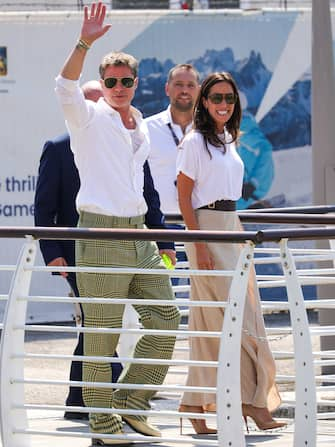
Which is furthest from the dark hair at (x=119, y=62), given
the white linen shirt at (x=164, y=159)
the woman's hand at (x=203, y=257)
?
the white linen shirt at (x=164, y=159)

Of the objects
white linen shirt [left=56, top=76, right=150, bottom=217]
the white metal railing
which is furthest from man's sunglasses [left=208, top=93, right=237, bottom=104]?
the white metal railing

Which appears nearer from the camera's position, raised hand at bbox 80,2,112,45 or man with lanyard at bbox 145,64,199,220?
raised hand at bbox 80,2,112,45

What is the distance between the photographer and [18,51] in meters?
16.8

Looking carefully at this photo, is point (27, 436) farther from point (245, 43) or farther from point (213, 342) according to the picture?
point (245, 43)

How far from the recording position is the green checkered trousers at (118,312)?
23.4 ft

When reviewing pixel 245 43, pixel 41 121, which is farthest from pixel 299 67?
pixel 41 121

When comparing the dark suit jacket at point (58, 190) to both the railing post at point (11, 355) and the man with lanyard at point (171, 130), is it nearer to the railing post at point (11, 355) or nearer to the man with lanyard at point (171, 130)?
the man with lanyard at point (171, 130)

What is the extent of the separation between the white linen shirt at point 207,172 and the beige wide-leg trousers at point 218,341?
0.52 feet

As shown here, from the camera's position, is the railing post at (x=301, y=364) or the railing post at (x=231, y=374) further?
the railing post at (x=301, y=364)

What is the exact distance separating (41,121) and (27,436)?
33.4 feet

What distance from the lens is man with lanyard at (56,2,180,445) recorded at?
7.12 meters

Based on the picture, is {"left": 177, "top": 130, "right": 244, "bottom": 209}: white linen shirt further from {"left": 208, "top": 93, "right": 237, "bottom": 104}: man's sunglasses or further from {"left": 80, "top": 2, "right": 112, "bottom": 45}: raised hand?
{"left": 80, "top": 2, "right": 112, "bottom": 45}: raised hand

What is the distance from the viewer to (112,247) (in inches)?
281

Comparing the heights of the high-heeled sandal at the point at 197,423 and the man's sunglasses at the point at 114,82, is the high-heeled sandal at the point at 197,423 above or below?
below
